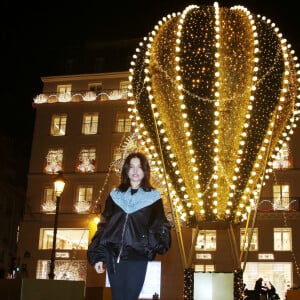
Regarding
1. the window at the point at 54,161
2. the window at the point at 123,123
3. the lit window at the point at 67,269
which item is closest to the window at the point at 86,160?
the window at the point at 54,161

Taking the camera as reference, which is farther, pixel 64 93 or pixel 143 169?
pixel 64 93

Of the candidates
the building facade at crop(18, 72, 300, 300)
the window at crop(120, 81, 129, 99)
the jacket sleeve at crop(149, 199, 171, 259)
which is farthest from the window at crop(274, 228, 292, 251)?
the jacket sleeve at crop(149, 199, 171, 259)

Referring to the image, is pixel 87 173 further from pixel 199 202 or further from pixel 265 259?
pixel 199 202

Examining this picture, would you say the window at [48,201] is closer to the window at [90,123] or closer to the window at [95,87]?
the window at [90,123]

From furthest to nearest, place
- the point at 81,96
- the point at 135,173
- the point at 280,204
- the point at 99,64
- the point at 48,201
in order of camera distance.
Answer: the point at 99,64 < the point at 81,96 < the point at 48,201 < the point at 280,204 < the point at 135,173

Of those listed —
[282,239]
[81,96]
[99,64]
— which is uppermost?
[99,64]

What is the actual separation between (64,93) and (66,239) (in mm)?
10582

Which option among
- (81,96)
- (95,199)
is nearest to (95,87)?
(81,96)

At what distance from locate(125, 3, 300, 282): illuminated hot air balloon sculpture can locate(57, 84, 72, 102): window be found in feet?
94.8

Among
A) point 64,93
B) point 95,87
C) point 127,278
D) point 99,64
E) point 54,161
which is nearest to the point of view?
point 127,278

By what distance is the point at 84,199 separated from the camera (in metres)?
37.3

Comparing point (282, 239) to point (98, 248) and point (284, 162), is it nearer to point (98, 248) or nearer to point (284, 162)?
point (284, 162)

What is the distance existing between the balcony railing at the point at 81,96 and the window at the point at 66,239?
368 inches

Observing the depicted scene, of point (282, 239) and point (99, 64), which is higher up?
point (99, 64)
